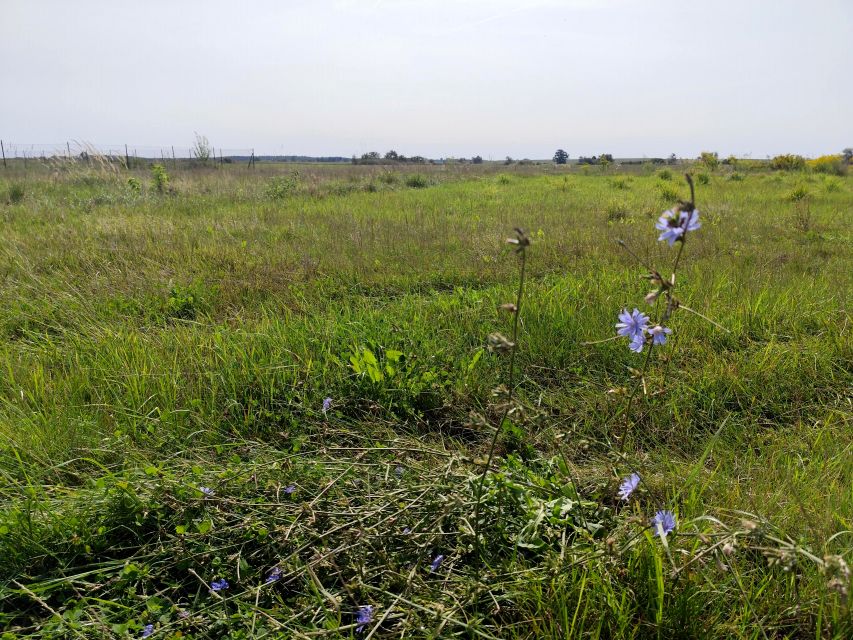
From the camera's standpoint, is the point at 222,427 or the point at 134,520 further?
the point at 222,427

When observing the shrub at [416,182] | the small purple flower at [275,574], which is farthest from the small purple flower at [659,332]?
the shrub at [416,182]

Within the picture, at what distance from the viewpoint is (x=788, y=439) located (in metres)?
2.27

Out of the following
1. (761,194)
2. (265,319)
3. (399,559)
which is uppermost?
(761,194)

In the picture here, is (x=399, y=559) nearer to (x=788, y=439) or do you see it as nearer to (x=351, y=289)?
(x=788, y=439)

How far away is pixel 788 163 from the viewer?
19625mm

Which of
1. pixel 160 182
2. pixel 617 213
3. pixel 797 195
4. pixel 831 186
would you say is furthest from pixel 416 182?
pixel 831 186

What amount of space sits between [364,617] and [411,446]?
94 cm

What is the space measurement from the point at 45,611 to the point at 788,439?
283cm

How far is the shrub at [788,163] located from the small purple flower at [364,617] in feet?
75.6

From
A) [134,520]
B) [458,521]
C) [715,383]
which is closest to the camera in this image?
[458,521]

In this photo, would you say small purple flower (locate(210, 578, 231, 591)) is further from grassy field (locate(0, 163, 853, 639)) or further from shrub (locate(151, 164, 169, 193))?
shrub (locate(151, 164, 169, 193))

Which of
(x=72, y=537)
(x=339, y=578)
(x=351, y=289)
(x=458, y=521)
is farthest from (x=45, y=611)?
(x=351, y=289)

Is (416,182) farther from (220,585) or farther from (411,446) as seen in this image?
(220,585)

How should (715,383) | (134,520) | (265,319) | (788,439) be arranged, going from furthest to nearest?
(265,319) → (715,383) → (788,439) → (134,520)
